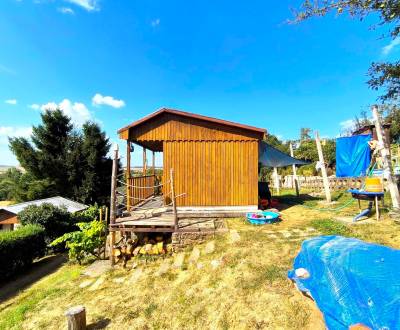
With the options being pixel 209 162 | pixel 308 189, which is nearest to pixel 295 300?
pixel 209 162

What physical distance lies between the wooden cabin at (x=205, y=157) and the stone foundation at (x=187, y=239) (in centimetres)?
208

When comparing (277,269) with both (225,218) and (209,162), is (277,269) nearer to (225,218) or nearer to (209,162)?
(225,218)

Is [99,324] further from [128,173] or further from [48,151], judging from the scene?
[48,151]

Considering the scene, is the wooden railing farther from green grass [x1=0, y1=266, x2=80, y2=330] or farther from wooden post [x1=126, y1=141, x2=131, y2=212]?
green grass [x1=0, y1=266, x2=80, y2=330]

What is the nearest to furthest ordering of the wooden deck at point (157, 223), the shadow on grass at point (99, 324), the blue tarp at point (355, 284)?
the blue tarp at point (355, 284), the shadow on grass at point (99, 324), the wooden deck at point (157, 223)

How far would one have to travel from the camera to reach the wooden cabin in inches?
368

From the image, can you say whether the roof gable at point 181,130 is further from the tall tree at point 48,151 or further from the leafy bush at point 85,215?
the tall tree at point 48,151

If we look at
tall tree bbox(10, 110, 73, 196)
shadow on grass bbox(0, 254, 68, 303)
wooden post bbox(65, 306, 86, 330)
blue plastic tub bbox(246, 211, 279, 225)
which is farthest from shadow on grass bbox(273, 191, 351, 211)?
tall tree bbox(10, 110, 73, 196)

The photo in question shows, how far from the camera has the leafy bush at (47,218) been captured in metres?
13.9

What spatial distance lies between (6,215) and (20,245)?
908 centimetres

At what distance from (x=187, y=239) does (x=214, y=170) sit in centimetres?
309

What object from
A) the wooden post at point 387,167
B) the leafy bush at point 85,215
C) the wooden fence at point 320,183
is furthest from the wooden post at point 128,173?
the wooden fence at point 320,183

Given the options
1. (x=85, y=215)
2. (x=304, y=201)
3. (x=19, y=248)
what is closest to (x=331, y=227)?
(x=304, y=201)

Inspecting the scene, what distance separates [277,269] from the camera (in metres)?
5.02
